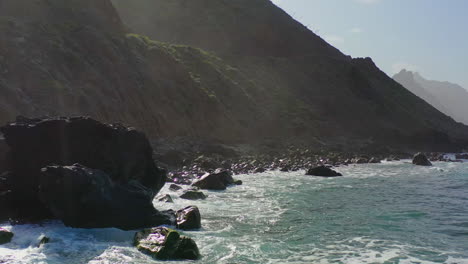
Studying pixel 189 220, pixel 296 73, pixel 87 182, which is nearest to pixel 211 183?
pixel 189 220

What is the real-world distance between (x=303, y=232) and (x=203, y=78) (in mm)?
44150

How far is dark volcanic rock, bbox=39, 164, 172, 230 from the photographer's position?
13.0 m

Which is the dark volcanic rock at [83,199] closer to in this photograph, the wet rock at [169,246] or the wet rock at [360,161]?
the wet rock at [169,246]

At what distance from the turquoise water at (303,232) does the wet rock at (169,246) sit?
0.25m

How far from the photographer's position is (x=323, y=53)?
308ft

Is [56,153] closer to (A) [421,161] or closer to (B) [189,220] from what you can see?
(B) [189,220]

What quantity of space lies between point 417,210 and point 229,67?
5186cm

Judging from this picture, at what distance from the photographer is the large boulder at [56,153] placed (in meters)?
14.6

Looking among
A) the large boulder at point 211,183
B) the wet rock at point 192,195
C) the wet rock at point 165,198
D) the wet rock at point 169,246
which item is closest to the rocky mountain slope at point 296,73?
the large boulder at point 211,183

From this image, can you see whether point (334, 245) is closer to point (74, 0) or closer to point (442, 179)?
point (442, 179)

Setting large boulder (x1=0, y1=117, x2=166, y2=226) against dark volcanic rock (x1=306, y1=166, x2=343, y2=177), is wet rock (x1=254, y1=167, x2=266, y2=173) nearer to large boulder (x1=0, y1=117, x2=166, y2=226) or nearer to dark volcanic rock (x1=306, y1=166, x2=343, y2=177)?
dark volcanic rock (x1=306, y1=166, x2=343, y2=177)

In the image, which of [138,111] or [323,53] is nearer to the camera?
[138,111]

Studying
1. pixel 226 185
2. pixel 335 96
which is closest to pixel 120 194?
pixel 226 185

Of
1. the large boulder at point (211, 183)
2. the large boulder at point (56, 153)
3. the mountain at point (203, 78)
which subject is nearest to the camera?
the large boulder at point (56, 153)
